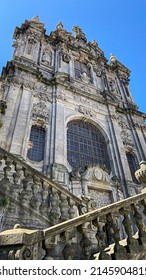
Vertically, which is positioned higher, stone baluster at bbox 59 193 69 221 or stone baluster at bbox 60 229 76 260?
stone baluster at bbox 59 193 69 221

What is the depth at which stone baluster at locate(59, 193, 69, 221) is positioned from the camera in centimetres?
538

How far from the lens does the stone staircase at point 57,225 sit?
263 cm

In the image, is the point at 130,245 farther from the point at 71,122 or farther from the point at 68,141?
the point at 71,122

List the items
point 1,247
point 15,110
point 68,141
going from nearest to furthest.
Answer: point 1,247 → point 15,110 → point 68,141

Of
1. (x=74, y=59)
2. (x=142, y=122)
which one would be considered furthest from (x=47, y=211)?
(x=74, y=59)

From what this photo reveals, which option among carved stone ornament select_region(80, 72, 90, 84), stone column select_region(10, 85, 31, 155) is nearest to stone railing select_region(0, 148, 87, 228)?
stone column select_region(10, 85, 31, 155)

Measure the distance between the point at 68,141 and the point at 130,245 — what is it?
27.5 feet

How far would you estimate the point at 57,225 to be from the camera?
3.05 meters

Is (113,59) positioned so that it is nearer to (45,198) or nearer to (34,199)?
(45,198)

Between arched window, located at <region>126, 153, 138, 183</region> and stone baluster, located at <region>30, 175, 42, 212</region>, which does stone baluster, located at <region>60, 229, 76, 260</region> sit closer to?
stone baluster, located at <region>30, 175, 42, 212</region>

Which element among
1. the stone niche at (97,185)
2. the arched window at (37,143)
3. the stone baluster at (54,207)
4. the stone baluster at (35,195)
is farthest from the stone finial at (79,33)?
the stone baluster at (54,207)

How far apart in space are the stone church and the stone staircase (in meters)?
0.02

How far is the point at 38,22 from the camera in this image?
18.6 m
